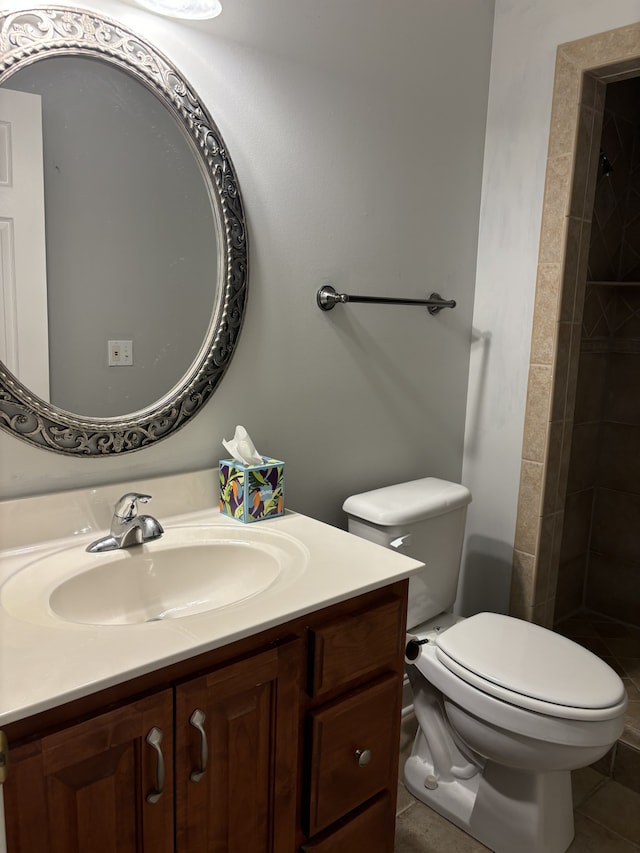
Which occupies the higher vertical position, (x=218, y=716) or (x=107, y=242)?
(x=107, y=242)

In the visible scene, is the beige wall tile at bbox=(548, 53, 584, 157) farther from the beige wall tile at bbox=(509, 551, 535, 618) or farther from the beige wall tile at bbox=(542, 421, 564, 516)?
the beige wall tile at bbox=(509, 551, 535, 618)

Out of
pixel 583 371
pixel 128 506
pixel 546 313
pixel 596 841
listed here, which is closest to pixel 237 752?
pixel 128 506

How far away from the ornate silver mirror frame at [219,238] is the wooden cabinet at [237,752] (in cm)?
55

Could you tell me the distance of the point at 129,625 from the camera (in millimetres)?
961

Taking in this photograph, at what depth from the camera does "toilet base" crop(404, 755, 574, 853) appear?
5.22 ft

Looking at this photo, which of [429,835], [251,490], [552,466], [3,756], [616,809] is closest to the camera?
[3,756]

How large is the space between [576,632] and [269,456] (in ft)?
5.51

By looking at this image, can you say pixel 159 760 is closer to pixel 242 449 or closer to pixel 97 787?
pixel 97 787

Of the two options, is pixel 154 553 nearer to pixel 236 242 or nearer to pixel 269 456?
pixel 269 456

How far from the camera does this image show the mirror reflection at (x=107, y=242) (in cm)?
119

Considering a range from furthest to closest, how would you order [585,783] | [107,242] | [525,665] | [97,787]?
[585,783] → [525,665] → [107,242] → [97,787]

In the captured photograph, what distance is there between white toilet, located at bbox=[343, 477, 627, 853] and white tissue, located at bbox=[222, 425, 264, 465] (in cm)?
36

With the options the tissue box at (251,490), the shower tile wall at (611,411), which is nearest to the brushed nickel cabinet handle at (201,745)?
the tissue box at (251,490)

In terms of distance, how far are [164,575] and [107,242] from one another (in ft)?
2.17
